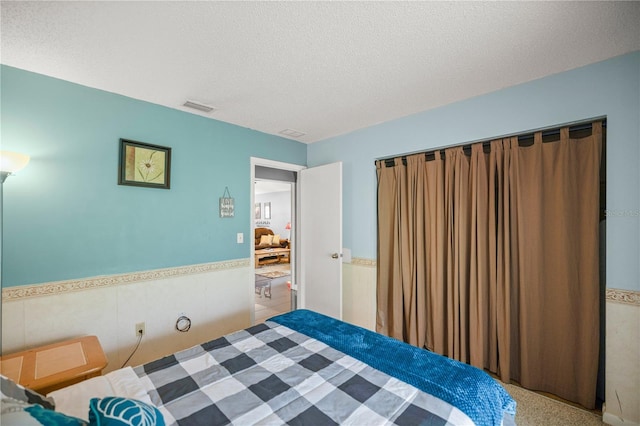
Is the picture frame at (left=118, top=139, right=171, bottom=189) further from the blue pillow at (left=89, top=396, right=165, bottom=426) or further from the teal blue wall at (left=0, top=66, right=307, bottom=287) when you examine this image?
the blue pillow at (left=89, top=396, right=165, bottom=426)

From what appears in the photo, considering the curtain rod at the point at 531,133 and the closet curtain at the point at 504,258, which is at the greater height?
the curtain rod at the point at 531,133

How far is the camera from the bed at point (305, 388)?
Answer: 45.1 inches

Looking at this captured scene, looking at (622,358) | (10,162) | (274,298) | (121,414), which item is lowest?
(274,298)

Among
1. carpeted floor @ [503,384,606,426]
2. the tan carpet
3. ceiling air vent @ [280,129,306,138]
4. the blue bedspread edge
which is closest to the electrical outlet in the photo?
the blue bedspread edge

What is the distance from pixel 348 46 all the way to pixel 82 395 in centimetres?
224

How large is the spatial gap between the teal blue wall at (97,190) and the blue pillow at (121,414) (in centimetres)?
170

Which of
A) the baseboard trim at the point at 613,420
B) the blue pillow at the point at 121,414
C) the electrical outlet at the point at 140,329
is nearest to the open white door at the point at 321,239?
the electrical outlet at the point at 140,329

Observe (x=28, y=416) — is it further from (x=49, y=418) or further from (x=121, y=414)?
(x=121, y=414)

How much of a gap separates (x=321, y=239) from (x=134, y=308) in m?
2.00

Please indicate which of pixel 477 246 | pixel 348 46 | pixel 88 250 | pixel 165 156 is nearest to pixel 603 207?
pixel 477 246

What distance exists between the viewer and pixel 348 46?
1.73 meters

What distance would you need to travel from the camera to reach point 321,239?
11.5 ft

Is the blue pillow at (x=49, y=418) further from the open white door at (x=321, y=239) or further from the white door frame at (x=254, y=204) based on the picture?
the open white door at (x=321, y=239)

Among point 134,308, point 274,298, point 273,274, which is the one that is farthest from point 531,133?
point 273,274
